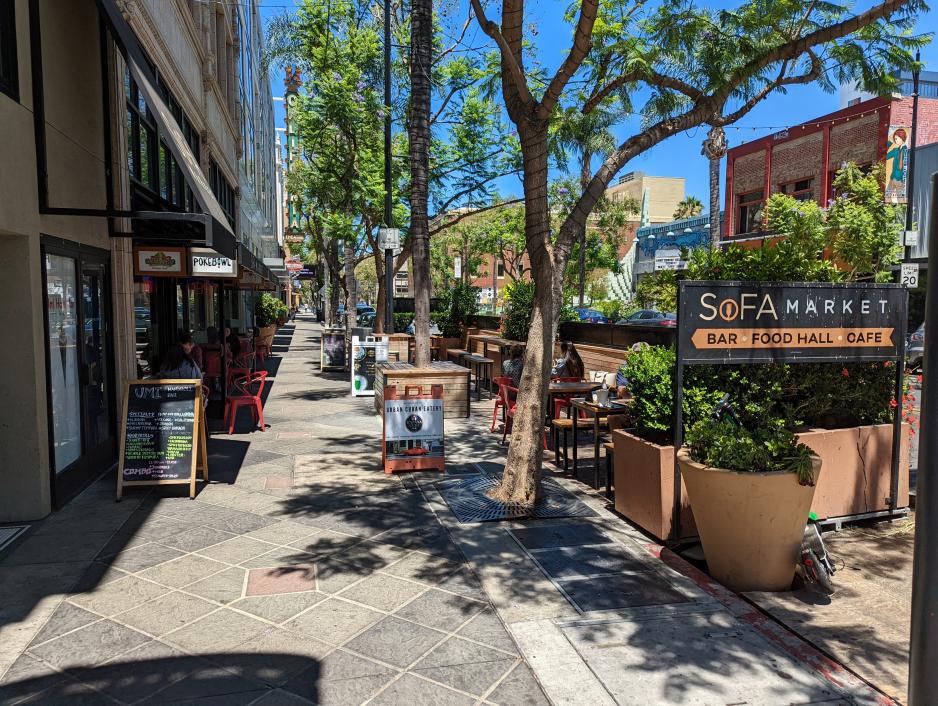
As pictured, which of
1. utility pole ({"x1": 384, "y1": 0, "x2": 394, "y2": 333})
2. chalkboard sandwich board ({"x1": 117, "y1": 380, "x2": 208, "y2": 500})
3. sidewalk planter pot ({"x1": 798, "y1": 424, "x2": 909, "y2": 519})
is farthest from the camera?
utility pole ({"x1": 384, "y1": 0, "x2": 394, "y2": 333})

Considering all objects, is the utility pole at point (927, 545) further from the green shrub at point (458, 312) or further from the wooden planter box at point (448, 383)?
the green shrub at point (458, 312)

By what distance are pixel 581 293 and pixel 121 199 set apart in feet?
103

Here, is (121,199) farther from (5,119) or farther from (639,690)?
(639,690)

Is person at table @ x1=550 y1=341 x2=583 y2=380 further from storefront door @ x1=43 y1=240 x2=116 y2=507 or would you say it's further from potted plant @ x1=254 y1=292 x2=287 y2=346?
potted plant @ x1=254 y1=292 x2=287 y2=346

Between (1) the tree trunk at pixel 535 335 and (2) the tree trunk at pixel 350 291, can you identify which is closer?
(1) the tree trunk at pixel 535 335

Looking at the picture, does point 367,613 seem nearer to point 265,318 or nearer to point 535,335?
point 535,335

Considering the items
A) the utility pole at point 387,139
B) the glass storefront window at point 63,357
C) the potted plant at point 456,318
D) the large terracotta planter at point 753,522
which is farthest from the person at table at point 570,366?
the potted plant at point 456,318

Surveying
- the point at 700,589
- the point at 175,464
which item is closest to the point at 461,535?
the point at 700,589

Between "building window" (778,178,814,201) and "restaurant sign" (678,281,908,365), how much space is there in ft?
86.0

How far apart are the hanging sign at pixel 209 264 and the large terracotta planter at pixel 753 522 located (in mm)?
7583

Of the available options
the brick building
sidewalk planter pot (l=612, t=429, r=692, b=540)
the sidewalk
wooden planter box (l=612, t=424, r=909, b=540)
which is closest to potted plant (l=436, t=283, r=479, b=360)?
the sidewalk

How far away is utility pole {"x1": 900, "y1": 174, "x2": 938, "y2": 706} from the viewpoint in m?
2.11

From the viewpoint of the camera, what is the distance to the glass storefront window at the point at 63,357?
6.51 meters

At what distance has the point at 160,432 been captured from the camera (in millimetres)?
6996
